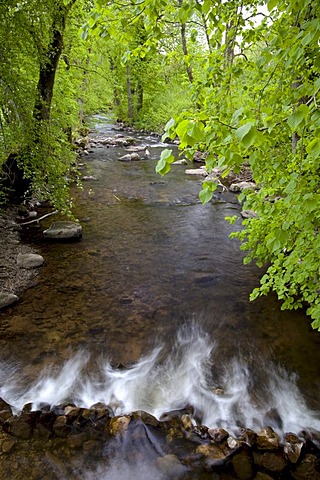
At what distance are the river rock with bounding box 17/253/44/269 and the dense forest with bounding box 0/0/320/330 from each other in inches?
43.0

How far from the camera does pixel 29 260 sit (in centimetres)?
567

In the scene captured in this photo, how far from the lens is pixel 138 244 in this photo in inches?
271

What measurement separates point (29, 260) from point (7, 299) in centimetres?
118

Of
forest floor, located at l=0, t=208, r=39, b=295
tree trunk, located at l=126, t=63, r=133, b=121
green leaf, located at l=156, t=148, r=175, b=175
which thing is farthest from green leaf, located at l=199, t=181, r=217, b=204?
tree trunk, located at l=126, t=63, r=133, b=121

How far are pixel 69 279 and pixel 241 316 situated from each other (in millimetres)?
3030

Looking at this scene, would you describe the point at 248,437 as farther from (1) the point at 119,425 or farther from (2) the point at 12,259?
(2) the point at 12,259

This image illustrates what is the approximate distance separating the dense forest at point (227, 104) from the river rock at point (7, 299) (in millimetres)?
1915

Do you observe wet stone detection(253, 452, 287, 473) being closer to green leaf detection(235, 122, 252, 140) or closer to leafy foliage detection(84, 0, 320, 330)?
leafy foliage detection(84, 0, 320, 330)

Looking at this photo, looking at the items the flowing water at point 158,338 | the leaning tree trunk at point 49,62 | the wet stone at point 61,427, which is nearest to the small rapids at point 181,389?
the flowing water at point 158,338

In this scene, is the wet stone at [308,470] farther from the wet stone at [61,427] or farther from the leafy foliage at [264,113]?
the wet stone at [61,427]

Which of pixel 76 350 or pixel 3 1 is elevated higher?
pixel 3 1

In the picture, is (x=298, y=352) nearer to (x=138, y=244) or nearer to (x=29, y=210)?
(x=138, y=244)

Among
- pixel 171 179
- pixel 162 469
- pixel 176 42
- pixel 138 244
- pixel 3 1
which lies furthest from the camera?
pixel 176 42

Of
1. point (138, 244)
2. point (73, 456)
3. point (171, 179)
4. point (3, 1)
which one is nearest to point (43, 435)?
point (73, 456)
